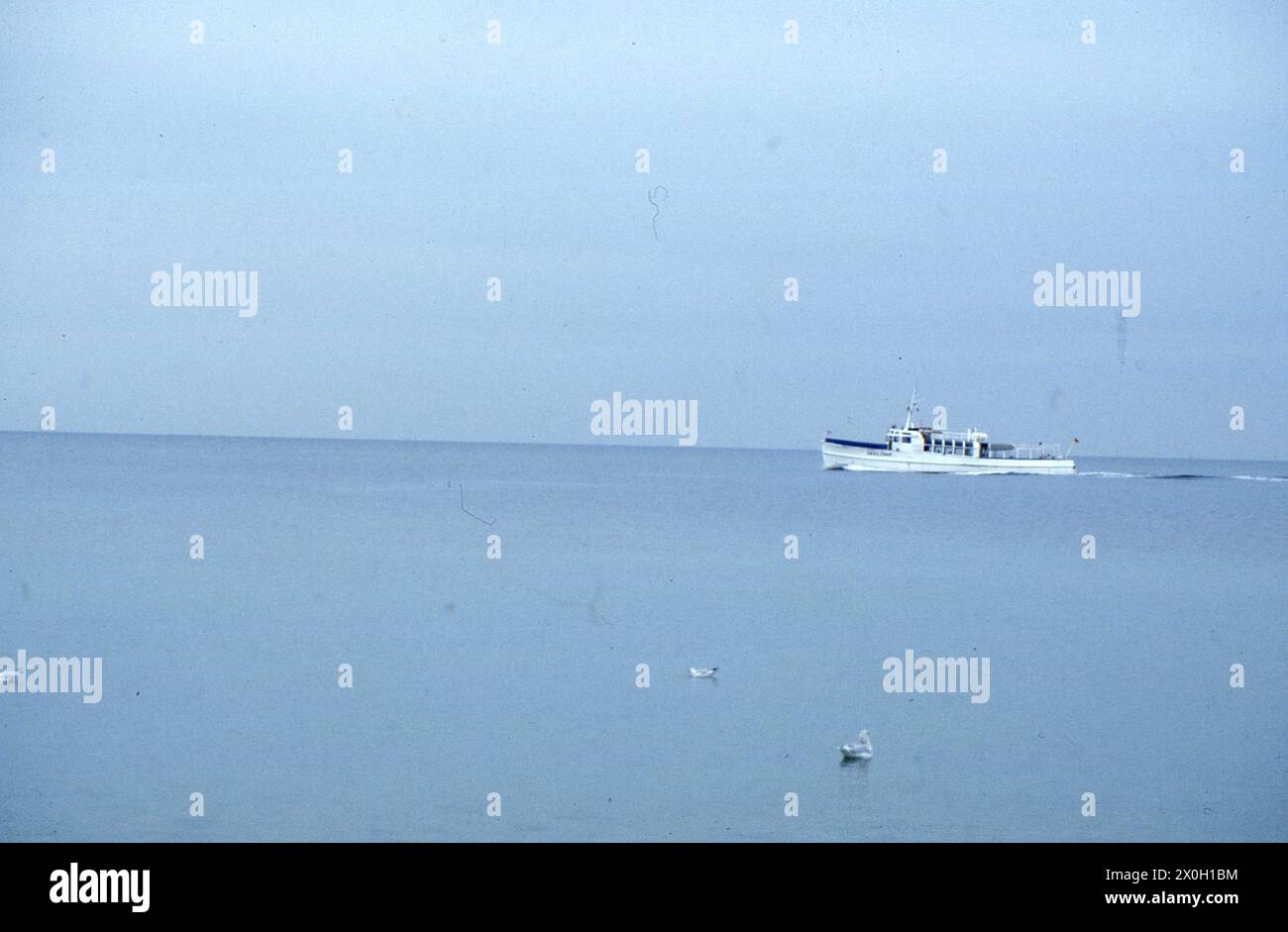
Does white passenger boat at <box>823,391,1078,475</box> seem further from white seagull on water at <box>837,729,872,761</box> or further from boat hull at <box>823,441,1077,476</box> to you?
white seagull on water at <box>837,729,872,761</box>

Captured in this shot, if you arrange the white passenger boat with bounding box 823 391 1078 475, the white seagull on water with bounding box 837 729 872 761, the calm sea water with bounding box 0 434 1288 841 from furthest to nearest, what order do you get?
the white passenger boat with bounding box 823 391 1078 475, the white seagull on water with bounding box 837 729 872 761, the calm sea water with bounding box 0 434 1288 841

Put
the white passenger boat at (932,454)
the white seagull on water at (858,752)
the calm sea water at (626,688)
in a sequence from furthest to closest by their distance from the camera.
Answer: the white passenger boat at (932,454) < the white seagull on water at (858,752) < the calm sea water at (626,688)

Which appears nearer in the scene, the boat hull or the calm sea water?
the calm sea water

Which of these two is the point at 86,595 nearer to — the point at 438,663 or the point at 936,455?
the point at 438,663

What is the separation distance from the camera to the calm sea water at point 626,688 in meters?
10.6

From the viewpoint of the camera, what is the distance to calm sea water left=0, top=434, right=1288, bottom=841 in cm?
1055

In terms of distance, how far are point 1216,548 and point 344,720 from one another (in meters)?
28.2

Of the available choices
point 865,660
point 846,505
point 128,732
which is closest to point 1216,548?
point 846,505

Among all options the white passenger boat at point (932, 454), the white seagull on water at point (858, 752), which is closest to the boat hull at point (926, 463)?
the white passenger boat at point (932, 454)

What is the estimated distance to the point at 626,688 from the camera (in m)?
14.7

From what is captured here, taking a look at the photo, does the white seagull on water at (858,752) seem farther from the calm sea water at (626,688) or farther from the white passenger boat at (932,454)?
the white passenger boat at (932,454)

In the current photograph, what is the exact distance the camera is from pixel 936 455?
67.2 metres

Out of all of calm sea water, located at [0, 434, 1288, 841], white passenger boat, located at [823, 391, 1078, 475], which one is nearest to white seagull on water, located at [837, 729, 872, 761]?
calm sea water, located at [0, 434, 1288, 841]
